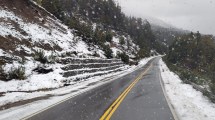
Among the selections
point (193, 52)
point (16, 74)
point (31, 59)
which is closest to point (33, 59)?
point (31, 59)

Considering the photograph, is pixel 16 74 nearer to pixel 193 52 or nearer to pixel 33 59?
pixel 33 59

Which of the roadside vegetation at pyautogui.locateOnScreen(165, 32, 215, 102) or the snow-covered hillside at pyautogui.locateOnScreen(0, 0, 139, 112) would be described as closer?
the snow-covered hillside at pyautogui.locateOnScreen(0, 0, 139, 112)

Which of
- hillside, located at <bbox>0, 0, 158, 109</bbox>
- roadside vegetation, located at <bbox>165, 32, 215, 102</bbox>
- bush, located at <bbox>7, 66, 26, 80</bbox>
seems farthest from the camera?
roadside vegetation, located at <bbox>165, 32, 215, 102</bbox>

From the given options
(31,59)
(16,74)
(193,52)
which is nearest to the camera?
(16,74)

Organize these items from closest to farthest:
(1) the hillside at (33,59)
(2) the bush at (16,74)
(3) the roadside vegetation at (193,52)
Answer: (1) the hillside at (33,59) < (2) the bush at (16,74) < (3) the roadside vegetation at (193,52)

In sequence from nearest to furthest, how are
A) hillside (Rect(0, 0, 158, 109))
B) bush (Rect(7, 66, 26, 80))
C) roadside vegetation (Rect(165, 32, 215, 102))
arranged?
1. hillside (Rect(0, 0, 158, 109))
2. bush (Rect(7, 66, 26, 80))
3. roadside vegetation (Rect(165, 32, 215, 102))

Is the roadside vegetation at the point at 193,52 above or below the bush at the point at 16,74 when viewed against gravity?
above

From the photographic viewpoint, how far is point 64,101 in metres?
11.8

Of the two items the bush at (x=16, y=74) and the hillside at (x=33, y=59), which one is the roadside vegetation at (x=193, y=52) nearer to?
the hillside at (x=33, y=59)

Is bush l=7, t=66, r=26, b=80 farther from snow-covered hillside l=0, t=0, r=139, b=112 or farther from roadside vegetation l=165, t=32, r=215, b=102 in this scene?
roadside vegetation l=165, t=32, r=215, b=102

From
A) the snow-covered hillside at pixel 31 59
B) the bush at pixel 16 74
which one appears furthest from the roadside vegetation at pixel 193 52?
the bush at pixel 16 74

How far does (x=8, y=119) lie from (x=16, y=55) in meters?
11.7

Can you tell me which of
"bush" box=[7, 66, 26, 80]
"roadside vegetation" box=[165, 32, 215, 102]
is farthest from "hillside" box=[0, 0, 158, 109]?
"roadside vegetation" box=[165, 32, 215, 102]

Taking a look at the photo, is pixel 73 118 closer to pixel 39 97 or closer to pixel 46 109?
pixel 46 109
